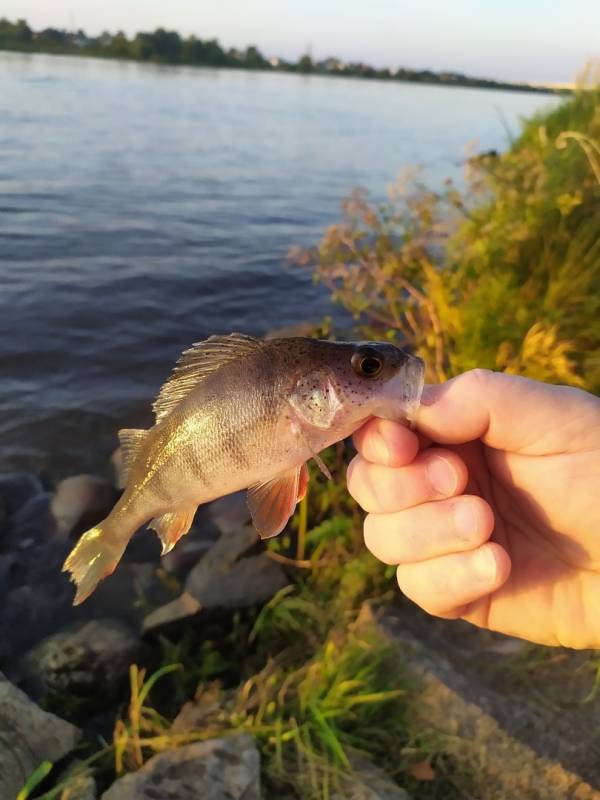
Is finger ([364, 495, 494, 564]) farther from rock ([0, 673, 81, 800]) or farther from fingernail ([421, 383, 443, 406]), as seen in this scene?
rock ([0, 673, 81, 800])

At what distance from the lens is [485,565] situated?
7.26ft

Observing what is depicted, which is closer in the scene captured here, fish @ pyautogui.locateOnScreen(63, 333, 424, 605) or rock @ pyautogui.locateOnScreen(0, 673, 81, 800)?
fish @ pyautogui.locateOnScreen(63, 333, 424, 605)

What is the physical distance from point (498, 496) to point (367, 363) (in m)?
1.02

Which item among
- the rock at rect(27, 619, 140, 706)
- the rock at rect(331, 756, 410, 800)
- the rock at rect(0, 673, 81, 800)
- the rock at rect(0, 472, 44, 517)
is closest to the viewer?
the rock at rect(331, 756, 410, 800)

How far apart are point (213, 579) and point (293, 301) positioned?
26.8ft

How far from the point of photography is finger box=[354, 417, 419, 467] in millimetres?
2221

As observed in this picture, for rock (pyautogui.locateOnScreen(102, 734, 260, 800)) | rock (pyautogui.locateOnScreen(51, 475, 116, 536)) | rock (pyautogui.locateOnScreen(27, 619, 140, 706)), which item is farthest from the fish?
rock (pyautogui.locateOnScreen(51, 475, 116, 536))

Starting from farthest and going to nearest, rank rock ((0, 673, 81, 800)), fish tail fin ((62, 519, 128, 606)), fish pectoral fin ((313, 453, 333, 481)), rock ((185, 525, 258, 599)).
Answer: rock ((185, 525, 258, 599)), rock ((0, 673, 81, 800)), fish tail fin ((62, 519, 128, 606)), fish pectoral fin ((313, 453, 333, 481))

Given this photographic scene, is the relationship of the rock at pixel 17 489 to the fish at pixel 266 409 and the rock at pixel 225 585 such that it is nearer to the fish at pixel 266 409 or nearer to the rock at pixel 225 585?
the rock at pixel 225 585

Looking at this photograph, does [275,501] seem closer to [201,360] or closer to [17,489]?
[201,360]

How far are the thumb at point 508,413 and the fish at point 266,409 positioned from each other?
0.39 feet

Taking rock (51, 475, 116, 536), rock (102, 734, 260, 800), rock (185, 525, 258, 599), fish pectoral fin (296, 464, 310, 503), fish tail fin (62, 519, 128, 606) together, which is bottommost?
rock (51, 475, 116, 536)

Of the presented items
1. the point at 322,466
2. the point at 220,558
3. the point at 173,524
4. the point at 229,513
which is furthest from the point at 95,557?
the point at 229,513

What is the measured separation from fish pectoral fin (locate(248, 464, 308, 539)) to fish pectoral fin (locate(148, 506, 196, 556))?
33 cm
